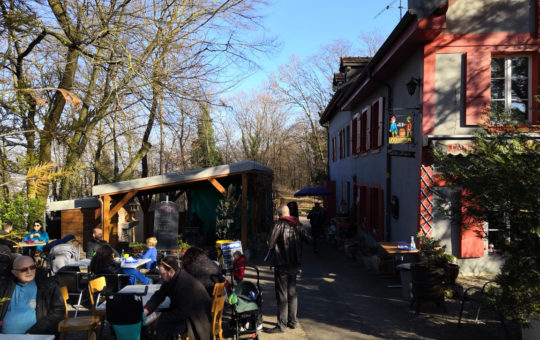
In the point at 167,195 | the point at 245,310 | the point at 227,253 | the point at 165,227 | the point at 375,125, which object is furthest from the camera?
the point at 375,125

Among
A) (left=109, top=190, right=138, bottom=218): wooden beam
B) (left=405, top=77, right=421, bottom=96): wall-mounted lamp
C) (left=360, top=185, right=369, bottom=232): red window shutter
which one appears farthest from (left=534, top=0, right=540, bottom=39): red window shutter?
(left=109, top=190, right=138, bottom=218): wooden beam

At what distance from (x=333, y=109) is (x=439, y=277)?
61.0ft

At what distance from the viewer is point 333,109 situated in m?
25.7

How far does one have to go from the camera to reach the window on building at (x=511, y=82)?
983 cm

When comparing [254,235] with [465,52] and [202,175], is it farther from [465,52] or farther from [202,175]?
[465,52]

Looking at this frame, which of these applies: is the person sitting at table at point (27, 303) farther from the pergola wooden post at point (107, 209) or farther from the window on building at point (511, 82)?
the window on building at point (511, 82)

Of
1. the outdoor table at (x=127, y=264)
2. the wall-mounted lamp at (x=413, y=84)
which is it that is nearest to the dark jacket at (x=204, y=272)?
the outdoor table at (x=127, y=264)

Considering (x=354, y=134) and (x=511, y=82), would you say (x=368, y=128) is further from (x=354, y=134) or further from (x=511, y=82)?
(x=511, y=82)

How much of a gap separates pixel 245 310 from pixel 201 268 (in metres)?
0.89

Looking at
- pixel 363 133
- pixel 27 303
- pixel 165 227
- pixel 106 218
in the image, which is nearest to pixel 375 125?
pixel 363 133

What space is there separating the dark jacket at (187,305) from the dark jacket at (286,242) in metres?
1.77

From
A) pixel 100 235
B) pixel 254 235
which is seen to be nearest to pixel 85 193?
pixel 254 235

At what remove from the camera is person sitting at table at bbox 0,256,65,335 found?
16.6 ft

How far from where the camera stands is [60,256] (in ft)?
29.5
